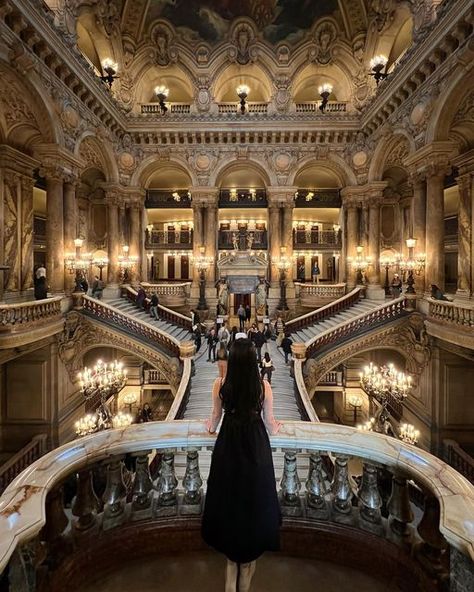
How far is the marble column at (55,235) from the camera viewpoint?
1423 cm

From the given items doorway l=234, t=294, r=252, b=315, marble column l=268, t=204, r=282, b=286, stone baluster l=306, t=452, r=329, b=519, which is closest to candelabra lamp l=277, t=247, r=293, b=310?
marble column l=268, t=204, r=282, b=286

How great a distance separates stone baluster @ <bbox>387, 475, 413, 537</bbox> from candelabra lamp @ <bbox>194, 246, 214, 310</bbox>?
1808 cm

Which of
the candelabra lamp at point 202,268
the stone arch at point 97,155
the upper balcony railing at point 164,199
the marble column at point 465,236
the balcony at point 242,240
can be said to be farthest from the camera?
the upper balcony railing at point 164,199

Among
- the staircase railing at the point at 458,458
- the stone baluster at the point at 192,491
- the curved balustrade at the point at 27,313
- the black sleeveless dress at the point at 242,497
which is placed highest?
the curved balustrade at the point at 27,313

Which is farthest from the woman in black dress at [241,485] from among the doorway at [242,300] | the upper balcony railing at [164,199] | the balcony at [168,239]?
the upper balcony railing at [164,199]

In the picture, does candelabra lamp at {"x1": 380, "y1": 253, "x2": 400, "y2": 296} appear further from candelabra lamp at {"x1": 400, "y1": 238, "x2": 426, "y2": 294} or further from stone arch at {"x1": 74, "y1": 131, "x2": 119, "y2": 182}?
stone arch at {"x1": 74, "y1": 131, "x2": 119, "y2": 182}

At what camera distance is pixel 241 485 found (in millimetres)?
2340

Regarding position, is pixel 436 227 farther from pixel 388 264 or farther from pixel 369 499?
pixel 369 499

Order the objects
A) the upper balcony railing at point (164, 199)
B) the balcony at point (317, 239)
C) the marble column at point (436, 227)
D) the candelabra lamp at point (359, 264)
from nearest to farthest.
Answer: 1. the marble column at point (436, 227)
2. the candelabra lamp at point (359, 264)
3. the balcony at point (317, 239)
4. the upper balcony railing at point (164, 199)

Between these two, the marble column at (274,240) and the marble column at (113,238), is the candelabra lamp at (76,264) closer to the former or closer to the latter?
the marble column at (113,238)

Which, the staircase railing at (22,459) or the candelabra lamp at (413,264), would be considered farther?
the candelabra lamp at (413,264)

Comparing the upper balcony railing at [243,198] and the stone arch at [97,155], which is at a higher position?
the stone arch at [97,155]

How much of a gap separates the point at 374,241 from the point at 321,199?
477 centimetres

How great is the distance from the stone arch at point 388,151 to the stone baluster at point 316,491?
1600 centimetres
